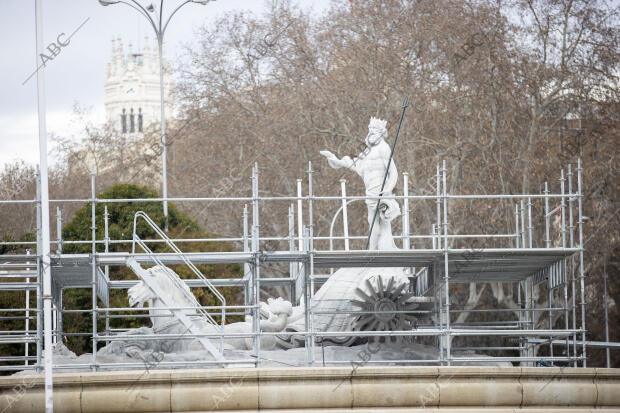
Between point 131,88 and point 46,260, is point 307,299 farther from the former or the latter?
point 131,88

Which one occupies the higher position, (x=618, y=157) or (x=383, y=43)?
(x=383, y=43)

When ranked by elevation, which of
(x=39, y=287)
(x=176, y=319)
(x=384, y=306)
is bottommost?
(x=176, y=319)

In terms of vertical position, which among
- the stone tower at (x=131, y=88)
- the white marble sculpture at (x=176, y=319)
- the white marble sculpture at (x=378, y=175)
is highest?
the stone tower at (x=131, y=88)

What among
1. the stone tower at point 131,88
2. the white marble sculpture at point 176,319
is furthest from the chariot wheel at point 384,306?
the stone tower at point 131,88

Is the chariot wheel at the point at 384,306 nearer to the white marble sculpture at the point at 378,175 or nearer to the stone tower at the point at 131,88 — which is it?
the white marble sculpture at the point at 378,175

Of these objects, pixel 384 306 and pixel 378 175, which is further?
pixel 378 175

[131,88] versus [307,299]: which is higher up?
[131,88]

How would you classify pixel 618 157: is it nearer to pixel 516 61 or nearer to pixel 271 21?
pixel 516 61

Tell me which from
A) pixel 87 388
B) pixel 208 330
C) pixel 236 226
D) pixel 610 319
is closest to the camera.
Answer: pixel 87 388

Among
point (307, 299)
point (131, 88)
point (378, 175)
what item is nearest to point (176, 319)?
point (307, 299)

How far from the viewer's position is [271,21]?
1726 inches

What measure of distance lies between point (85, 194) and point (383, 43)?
1855 cm

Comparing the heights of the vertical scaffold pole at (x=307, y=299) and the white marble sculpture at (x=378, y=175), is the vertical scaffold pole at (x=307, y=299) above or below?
below

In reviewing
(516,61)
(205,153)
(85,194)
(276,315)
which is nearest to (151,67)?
(85,194)
